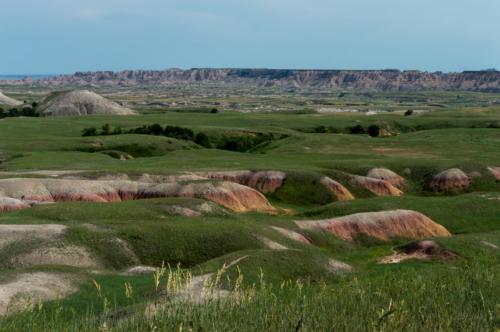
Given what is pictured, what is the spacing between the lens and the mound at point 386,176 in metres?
82.0

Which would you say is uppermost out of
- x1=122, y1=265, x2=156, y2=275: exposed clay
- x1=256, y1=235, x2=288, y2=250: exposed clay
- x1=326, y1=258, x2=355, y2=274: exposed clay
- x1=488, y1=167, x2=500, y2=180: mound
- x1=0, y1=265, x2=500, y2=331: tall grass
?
x1=0, y1=265, x2=500, y2=331: tall grass

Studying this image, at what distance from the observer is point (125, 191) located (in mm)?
61750

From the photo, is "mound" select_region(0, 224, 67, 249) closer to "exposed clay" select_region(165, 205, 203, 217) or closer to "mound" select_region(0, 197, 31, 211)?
"mound" select_region(0, 197, 31, 211)

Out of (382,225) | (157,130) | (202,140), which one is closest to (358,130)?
(202,140)

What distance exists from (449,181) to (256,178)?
3188 cm

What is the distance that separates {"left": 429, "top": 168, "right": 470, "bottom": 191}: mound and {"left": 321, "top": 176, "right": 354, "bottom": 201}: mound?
639 inches

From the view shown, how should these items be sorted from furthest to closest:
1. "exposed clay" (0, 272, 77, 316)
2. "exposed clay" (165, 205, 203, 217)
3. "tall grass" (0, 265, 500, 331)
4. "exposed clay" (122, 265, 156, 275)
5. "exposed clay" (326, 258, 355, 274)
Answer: "exposed clay" (165, 205, 203, 217)
"exposed clay" (326, 258, 355, 274)
"exposed clay" (122, 265, 156, 275)
"exposed clay" (0, 272, 77, 316)
"tall grass" (0, 265, 500, 331)

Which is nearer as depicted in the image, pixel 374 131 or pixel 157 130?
pixel 157 130

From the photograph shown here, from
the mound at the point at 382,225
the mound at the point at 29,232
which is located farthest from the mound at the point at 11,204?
the mound at the point at 382,225

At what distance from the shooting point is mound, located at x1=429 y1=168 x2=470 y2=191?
7988cm

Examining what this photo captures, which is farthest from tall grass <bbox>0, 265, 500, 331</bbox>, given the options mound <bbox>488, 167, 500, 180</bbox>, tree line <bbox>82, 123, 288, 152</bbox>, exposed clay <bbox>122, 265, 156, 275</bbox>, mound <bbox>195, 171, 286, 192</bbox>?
tree line <bbox>82, 123, 288, 152</bbox>

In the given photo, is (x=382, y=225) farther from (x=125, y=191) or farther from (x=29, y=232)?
(x=29, y=232)

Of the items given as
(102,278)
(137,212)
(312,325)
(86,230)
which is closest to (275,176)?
Answer: (137,212)

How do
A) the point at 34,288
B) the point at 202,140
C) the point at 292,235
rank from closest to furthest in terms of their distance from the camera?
the point at 34,288 → the point at 292,235 → the point at 202,140
